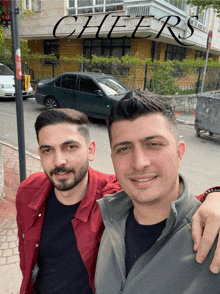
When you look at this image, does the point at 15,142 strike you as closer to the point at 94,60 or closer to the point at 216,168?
the point at 216,168

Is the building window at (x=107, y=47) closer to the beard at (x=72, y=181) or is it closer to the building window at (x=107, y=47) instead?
the building window at (x=107, y=47)

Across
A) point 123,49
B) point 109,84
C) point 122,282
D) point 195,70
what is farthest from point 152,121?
point 123,49

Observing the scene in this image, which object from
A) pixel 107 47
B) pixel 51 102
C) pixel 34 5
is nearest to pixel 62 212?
pixel 51 102

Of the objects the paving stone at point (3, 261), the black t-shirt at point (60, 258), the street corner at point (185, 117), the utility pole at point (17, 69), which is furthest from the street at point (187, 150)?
the black t-shirt at point (60, 258)

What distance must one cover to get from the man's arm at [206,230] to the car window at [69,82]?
8217mm

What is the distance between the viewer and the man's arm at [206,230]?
3.04ft

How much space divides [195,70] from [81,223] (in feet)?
44.0

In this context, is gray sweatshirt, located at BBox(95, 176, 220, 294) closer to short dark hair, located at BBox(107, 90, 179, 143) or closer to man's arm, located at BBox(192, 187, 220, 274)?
man's arm, located at BBox(192, 187, 220, 274)

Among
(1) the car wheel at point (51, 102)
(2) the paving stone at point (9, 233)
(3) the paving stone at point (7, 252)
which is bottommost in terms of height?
(3) the paving stone at point (7, 252)

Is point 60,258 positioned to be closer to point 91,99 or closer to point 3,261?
point 3,261

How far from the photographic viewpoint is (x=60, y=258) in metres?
1.56

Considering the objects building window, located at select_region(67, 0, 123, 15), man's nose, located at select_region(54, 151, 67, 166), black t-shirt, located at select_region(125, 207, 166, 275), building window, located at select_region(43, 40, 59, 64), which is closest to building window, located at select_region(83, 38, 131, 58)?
building window, located at select_region(67, 0, 123, 15)

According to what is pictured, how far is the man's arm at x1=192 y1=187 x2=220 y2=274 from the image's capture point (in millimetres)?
926

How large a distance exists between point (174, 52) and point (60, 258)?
19918 millimetres
